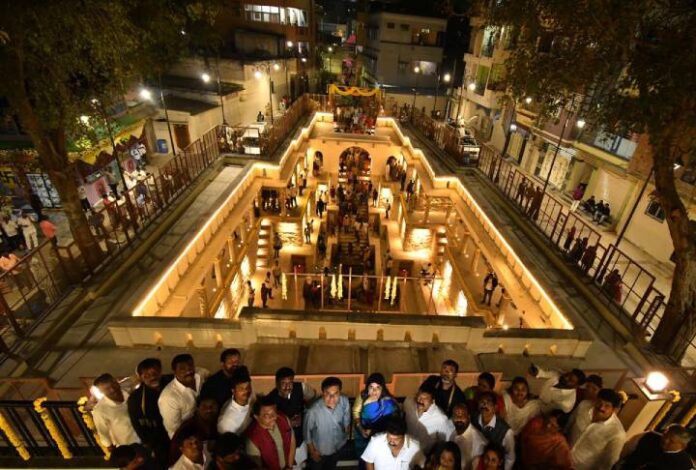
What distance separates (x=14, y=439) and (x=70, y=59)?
602 cm

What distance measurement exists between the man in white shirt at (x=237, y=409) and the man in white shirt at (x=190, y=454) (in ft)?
1.30

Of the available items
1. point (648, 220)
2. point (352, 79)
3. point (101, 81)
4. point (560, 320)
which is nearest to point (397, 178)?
point (648, 220)

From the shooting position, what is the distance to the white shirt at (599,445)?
4582 millimetres

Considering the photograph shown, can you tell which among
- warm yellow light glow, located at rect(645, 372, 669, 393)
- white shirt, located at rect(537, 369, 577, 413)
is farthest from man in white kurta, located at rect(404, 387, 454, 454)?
warm yellow light glow, located at rect(645, 372, 669, 393)

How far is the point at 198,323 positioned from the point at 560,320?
7961 millimetres

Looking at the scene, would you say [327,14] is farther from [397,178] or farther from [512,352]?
[512,352]

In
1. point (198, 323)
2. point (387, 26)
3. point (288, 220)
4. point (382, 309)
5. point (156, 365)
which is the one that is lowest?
point (382, 309)

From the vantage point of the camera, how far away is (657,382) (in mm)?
5398

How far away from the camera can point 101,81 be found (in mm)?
7504

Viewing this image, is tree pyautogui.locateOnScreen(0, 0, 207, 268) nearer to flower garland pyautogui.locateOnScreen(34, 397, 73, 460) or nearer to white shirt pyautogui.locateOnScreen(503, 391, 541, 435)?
flower garland pyautogui.locateOnScreen(34, 397, 73, 460)

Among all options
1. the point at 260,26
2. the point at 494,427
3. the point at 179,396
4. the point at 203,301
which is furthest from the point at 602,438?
the point at 260,26

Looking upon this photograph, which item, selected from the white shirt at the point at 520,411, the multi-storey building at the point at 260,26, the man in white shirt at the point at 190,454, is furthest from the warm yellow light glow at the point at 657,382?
the multi-storey building at the point at 260,26

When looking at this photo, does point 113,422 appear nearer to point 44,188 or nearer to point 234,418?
point 234,418

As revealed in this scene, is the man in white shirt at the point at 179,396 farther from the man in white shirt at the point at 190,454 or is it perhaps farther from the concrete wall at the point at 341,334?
the concrete wall at the point at 341,334
